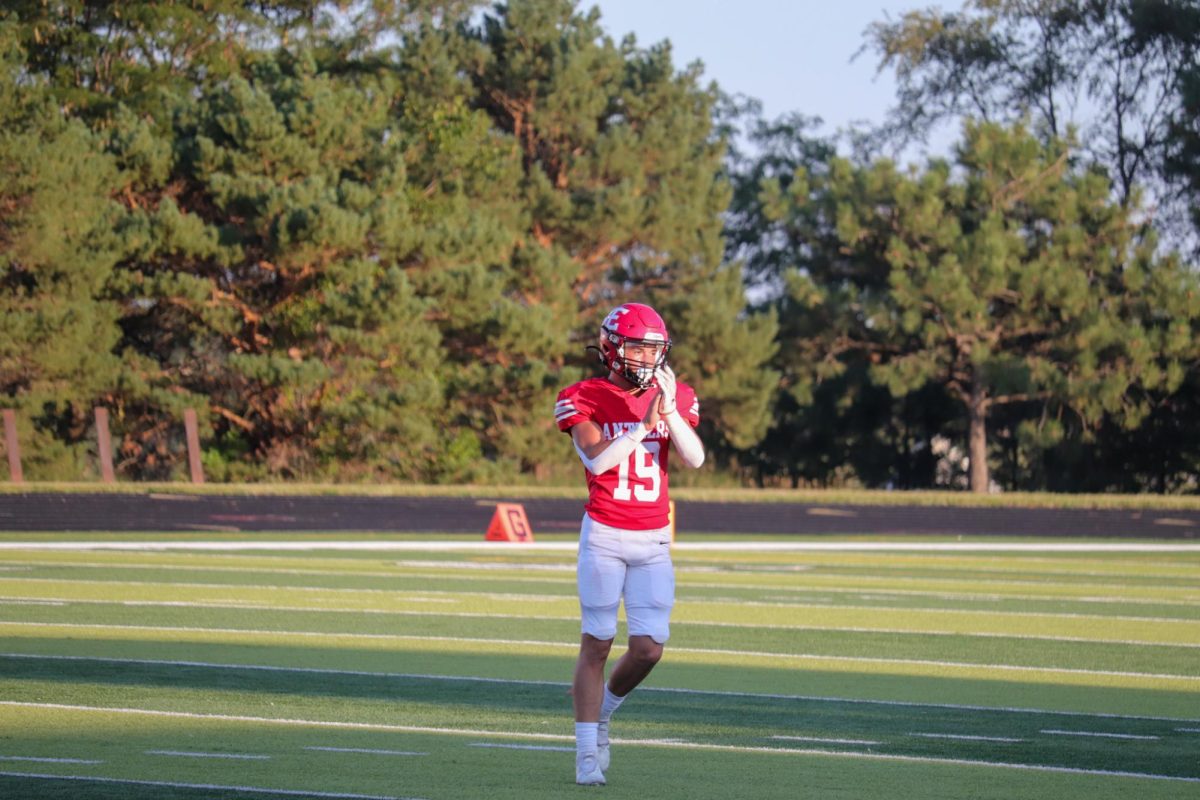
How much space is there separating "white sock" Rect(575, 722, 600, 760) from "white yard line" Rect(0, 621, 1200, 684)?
15.0 feet

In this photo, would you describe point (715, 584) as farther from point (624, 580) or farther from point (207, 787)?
point (207, 787)

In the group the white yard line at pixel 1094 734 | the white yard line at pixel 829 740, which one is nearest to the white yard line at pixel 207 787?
the white yard line at pixel 829 740

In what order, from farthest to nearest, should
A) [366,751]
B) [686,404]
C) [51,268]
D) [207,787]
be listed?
1. [51,268]
2. [366,751]
3. [686,404]
4. [207,787]

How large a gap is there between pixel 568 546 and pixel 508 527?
1.04m

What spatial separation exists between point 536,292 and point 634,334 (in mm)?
31810

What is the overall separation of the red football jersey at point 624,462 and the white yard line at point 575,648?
458cm

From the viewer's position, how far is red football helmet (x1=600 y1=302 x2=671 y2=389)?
6.10 meters

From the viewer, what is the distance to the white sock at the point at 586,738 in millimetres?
6059

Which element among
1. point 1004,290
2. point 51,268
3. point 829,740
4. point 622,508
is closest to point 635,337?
point 622,508

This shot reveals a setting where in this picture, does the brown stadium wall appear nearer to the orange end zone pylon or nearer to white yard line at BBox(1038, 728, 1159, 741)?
the orange end zone pylon

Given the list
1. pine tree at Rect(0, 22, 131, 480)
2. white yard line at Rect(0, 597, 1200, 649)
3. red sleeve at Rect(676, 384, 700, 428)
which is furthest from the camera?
pine tree at Rect(0, 22, 131, 480)

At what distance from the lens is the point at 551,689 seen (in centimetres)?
900

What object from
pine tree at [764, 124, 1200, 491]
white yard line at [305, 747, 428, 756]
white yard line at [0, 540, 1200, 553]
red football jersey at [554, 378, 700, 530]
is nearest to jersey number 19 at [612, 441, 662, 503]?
red football jersey at [554, 378, 700, 530]

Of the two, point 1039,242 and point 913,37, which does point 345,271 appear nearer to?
point 1039,242
